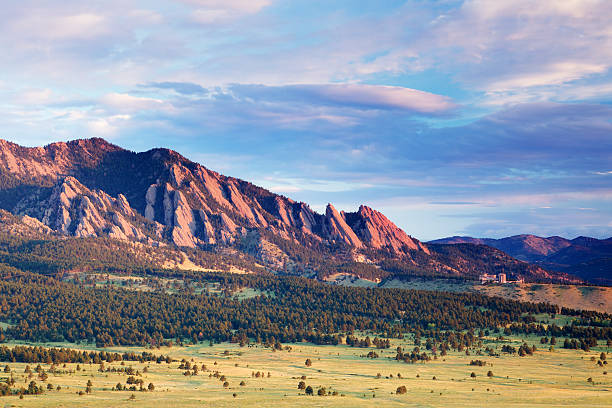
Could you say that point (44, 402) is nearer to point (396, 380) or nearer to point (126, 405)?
point (126, 405)

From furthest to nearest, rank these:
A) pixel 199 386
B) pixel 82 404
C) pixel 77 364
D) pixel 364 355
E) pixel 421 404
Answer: pixel 364 355
pixel 77 364
pixel 199 386
pixel 421 404
pixel 82 404

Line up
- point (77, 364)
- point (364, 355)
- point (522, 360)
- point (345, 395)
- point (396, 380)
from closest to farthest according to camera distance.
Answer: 1. point (345, 395)
2. point (396, 380)
3. point (77, 364)
4. point (522, 360)
5. point (364, 355)

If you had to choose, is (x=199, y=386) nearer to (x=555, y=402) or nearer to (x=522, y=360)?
(x=555, y=402)

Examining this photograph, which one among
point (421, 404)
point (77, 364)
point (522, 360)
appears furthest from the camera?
point (522, 360)

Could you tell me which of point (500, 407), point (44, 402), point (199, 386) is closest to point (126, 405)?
point (44, 402)

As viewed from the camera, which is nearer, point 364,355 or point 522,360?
point 522,360

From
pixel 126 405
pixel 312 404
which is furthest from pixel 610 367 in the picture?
pixel 126 405
